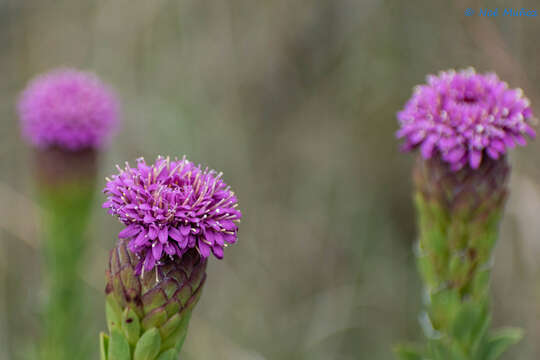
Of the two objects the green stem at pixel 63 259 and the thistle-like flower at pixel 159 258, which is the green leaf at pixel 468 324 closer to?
the thistle-like flower at pixel 159 258

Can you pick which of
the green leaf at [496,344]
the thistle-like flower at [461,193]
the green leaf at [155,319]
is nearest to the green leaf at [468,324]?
the thistle-like flower at [461,193]

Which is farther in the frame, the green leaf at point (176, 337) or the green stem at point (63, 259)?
the green stem at point (63, 259)

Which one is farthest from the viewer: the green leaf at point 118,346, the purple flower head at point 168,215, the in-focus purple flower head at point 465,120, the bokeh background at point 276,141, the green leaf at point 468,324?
the bokeh background at point 276,141

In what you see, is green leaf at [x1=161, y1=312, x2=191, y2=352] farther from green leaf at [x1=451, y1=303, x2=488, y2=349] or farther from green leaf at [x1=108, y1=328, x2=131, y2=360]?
green leaf at [x1=451, y1=303, x2=488, y2=349]

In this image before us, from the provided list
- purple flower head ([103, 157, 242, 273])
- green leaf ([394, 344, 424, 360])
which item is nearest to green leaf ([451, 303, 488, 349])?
green leaf ([394, 344, 424, 360])

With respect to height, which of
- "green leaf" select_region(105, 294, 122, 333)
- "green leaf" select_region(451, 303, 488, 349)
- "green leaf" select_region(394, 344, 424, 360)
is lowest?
"green leaf" select_region(105, 294, 122, 333)

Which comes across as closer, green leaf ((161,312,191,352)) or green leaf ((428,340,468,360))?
green leaf ((161,312,191,352))

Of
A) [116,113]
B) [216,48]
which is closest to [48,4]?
[216,48]
